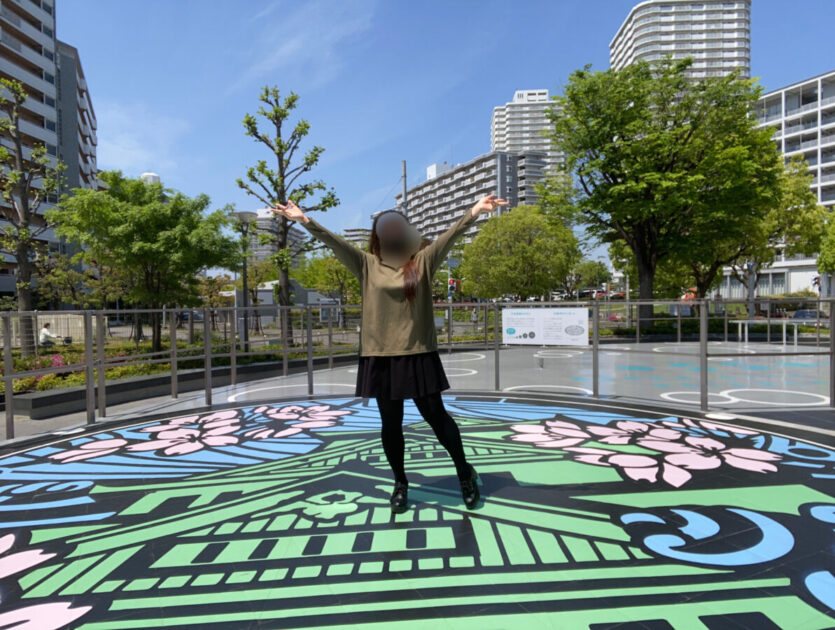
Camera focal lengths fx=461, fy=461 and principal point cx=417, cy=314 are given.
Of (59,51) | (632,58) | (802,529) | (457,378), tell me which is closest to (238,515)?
(802,529)

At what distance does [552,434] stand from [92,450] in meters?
4.53

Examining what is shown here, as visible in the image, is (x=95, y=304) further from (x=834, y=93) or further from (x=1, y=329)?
(x=834, y=93)

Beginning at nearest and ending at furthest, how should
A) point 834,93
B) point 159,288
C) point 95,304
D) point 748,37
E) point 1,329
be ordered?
point 1,329 → point 159,288 → point 95,304 → point 834,93 → point 748,37

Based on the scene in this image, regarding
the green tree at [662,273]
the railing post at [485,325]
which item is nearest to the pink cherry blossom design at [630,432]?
the railing post at [485,325]

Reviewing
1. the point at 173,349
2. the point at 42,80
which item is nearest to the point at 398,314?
the point at 173,349

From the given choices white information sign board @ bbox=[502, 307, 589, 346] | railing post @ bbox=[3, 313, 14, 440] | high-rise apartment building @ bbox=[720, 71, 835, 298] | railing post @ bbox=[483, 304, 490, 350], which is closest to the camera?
railing post @ bbox=[3, 313, 14, 440]

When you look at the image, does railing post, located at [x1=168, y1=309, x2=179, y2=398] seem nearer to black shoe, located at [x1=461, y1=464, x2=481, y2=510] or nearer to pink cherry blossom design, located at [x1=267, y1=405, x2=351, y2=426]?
pink cherry blossom design, located at [x1=267, y1=405, x2=351, y2=426]

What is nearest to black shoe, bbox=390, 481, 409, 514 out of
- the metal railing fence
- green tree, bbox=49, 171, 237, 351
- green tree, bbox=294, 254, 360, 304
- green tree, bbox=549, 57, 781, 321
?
the metal railing fence

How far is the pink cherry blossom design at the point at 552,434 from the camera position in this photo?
14.4 feet

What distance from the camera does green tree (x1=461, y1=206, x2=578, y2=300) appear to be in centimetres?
3138

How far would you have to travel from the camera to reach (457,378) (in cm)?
887

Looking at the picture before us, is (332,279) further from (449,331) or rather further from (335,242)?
(335,242)

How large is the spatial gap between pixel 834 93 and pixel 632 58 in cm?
6085

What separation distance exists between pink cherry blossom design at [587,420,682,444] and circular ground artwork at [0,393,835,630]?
1.6 inches
